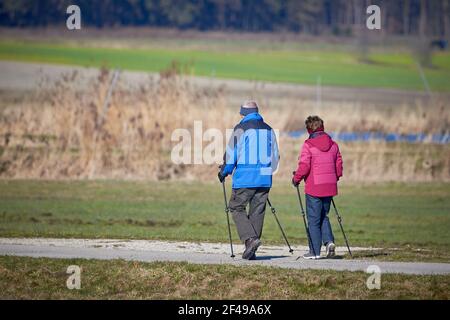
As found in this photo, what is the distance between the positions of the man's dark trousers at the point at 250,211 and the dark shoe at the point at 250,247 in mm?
65

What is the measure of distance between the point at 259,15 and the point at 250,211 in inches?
3842

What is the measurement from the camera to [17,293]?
13.7m

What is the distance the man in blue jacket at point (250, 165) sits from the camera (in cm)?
1464

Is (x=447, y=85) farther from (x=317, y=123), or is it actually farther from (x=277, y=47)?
(x=317, y=123)

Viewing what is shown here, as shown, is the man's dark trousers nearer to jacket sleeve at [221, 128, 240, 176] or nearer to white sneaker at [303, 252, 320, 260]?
jacket sleeve at [221, 128, 240, 176]

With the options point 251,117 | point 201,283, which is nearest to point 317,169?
point 251,117

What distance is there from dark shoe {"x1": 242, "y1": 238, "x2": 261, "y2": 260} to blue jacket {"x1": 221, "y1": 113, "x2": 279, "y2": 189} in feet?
2.42

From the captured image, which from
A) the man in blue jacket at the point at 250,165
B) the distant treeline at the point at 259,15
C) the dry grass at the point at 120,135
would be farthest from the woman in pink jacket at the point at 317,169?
the distant treeline at the point at 259,15

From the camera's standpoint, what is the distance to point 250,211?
15039mm

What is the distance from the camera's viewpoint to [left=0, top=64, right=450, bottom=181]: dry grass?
96.8 ft

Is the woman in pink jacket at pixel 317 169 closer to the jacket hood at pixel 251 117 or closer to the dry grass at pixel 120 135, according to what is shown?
the jacket hood at pixel 251 117

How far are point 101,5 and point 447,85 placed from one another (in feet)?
136

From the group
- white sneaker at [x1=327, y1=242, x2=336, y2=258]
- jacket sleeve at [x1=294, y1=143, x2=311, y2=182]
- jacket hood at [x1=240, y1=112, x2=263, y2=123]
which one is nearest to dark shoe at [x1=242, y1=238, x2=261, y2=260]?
jacket sleeve at [x1=294, y1=143, x2=311, y2=182]

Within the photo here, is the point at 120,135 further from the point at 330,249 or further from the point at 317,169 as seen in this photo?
the point at 317,169
